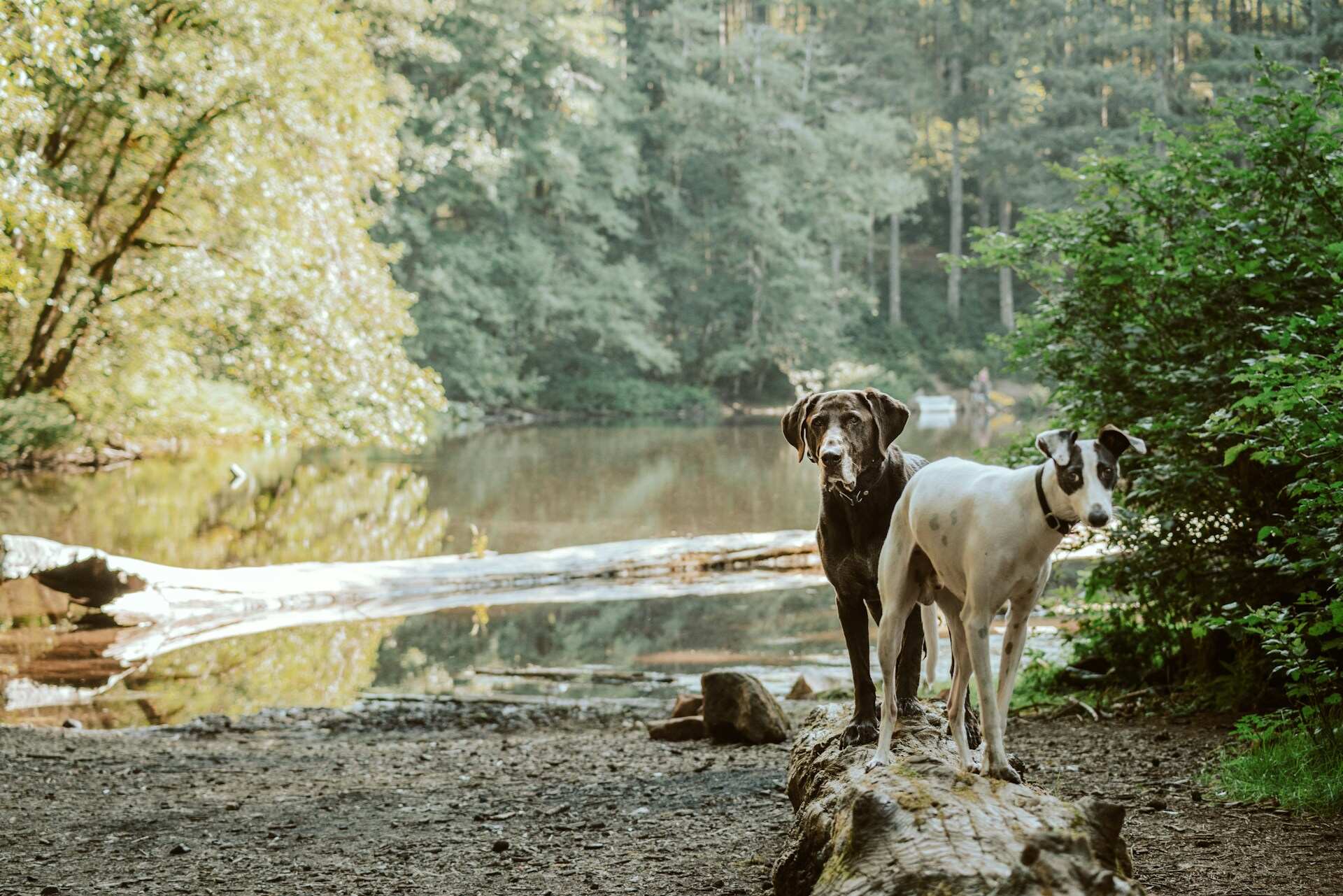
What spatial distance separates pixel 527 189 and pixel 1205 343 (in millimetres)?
44174

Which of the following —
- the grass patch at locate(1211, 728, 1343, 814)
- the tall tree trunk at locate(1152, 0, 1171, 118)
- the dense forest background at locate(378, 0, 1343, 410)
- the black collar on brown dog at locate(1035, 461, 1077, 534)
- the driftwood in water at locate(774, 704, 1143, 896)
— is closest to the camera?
the driftwood in water at locate(774, 704, 1143, 896)

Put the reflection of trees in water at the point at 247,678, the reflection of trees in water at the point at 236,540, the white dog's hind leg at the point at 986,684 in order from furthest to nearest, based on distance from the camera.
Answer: the reflection of trees in water at the point at 236,540, the reflection of trees in water at the point at 247,678, the white dog's hind leg at the point at 986,684

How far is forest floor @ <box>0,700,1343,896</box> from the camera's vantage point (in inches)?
216

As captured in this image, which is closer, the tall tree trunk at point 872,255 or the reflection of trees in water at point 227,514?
the reflection of trees in water at point 227,514

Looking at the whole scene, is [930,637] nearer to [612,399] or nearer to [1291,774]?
[1291,774]

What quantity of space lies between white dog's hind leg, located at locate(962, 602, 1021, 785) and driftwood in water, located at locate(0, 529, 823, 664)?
12.0 metres

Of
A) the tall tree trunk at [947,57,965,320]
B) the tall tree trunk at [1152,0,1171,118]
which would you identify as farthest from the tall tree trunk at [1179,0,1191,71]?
the tall tree trunk at [947,57,965,320]

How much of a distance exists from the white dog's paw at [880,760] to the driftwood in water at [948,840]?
0.04 meters

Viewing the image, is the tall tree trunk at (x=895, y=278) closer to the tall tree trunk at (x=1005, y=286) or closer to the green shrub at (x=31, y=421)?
the tall tree trunk at (x=1005, y=286)

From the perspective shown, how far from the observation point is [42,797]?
752 centimetres

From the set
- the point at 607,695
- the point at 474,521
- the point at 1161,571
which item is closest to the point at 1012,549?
the point at 1161,571

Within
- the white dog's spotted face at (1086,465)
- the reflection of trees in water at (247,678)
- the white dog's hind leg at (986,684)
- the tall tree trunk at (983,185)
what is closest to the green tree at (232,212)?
the reflection of trees in water at (247,678)

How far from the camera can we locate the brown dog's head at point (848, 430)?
4.64m

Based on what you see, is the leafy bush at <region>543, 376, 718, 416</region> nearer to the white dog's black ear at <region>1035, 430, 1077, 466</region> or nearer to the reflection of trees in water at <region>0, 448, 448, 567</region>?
the reflection of trees in water at <region>0, 448, 448, 567</region>
